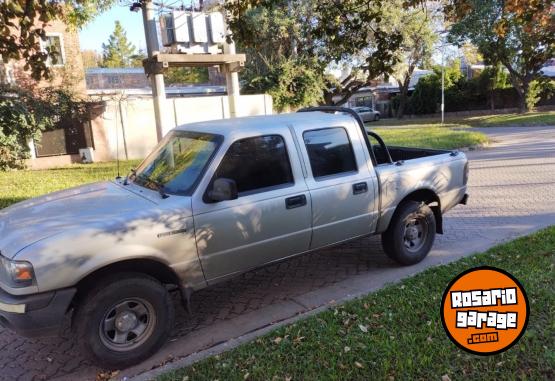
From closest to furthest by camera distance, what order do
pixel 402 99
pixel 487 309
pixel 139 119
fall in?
pixel 487 309
pixel 139 119
pixel 402 99

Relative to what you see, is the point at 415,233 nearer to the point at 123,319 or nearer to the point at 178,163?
the point at 178,163

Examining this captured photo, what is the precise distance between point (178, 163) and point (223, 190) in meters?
0.81

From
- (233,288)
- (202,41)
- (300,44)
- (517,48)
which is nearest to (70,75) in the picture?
(202,41)

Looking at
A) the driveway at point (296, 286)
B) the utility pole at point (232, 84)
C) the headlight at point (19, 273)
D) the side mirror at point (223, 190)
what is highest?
the utility pole at point (232, 84)

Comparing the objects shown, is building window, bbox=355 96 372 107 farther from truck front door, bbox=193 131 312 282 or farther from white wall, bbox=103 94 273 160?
truck front door, bbox=193 131 312 282

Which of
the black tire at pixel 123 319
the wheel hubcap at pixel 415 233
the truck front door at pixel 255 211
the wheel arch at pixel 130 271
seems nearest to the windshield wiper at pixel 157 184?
the truck front door at pixel 255 211

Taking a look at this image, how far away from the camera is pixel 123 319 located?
12.1ft

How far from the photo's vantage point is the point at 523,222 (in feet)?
23.0

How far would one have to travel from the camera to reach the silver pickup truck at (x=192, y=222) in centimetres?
340

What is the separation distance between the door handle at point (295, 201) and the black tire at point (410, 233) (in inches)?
53.8

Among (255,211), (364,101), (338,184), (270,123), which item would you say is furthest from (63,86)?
(364,101)

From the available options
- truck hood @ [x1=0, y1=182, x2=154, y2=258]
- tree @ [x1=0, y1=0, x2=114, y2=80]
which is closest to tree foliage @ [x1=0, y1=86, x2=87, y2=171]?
tree @ [x1=0, y1=0, x2=114, y2=80]

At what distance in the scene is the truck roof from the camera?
446cm

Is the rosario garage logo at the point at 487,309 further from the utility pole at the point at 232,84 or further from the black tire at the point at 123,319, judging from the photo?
the utility pole at the point at 232,84
